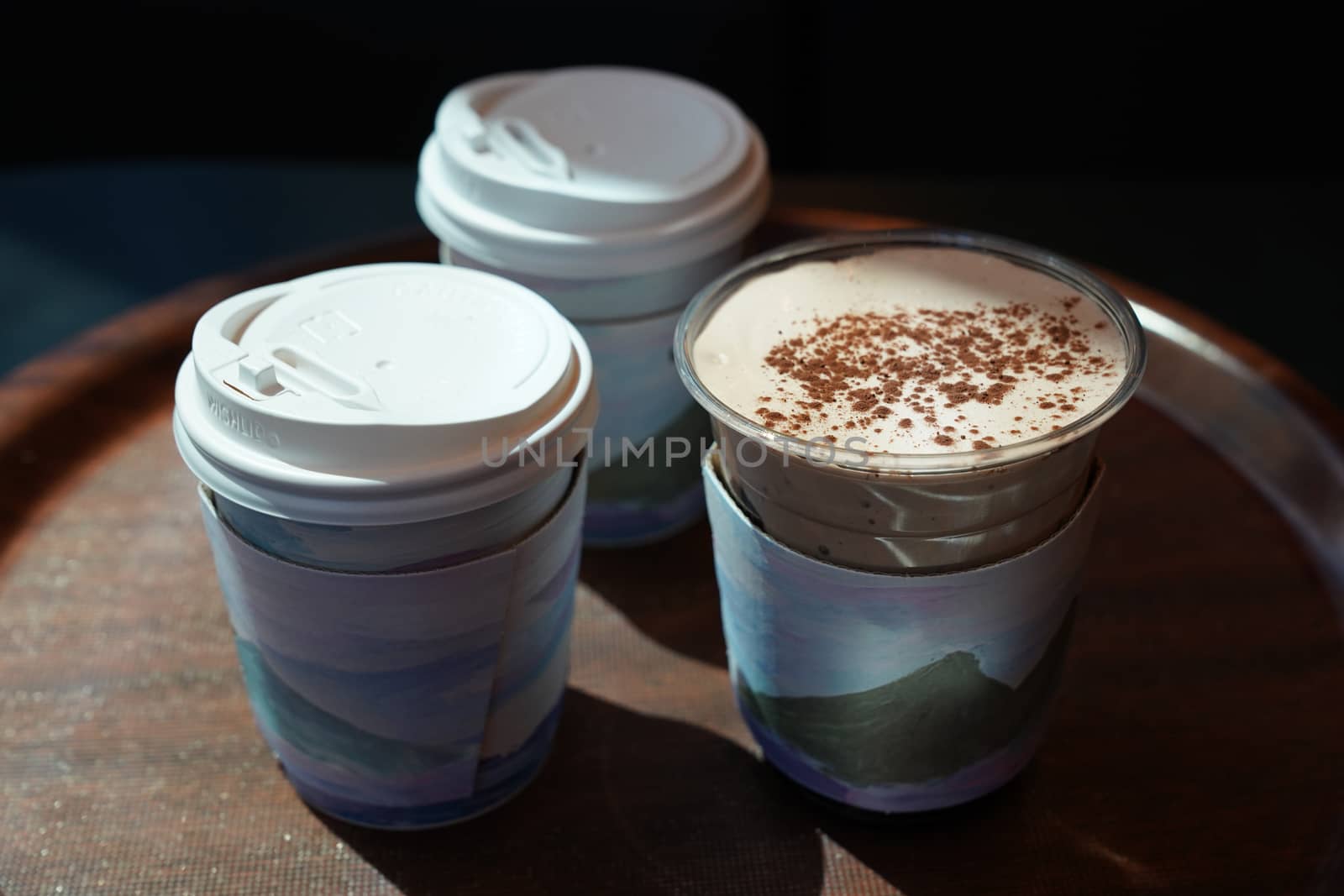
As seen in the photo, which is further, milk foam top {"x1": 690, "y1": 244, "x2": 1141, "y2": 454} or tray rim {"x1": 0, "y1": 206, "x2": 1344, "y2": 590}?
tray rim {"x1": 0, "y1": 206, "x2": 1344, "y2": 590}

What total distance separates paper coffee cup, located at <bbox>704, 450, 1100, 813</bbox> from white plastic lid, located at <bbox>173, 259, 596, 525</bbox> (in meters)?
0.11

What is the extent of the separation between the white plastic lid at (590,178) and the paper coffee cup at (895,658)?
204 millimetres

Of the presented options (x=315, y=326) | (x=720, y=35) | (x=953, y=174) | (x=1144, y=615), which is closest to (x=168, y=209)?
(x=720, y=35)

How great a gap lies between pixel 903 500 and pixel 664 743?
0.87ft

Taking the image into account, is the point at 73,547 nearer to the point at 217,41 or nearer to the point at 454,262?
the point at 454,262

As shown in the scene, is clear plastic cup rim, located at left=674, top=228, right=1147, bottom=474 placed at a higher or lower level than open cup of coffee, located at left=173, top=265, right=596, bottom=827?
higher

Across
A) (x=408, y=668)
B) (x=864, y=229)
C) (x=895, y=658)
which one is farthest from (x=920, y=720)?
(x=864, y=229)

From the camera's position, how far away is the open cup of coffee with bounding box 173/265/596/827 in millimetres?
613

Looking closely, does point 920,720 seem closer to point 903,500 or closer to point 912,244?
point 903,500

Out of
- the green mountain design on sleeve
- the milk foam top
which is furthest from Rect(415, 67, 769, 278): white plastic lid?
the green mountain design on sleeve

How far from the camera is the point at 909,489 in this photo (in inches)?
23.9

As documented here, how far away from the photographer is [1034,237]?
1.95 metres

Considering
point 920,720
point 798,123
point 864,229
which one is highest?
point 864,229

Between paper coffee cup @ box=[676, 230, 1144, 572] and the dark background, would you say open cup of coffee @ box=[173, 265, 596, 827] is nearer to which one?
paper coffee cup @ box=[676, 230, 1144, 572]
